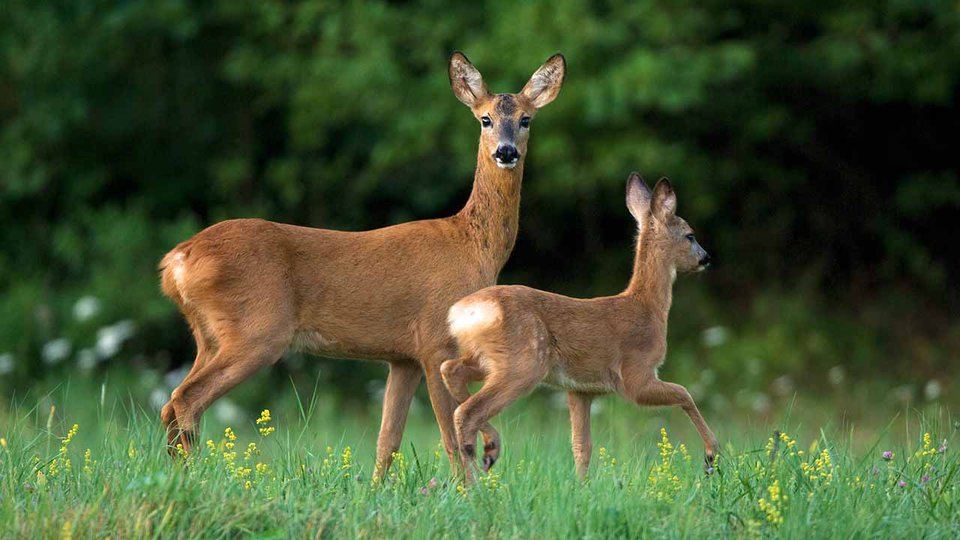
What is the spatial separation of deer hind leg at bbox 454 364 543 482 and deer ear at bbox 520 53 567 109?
227cm

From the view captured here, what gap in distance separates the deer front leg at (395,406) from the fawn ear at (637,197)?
4.02 ft

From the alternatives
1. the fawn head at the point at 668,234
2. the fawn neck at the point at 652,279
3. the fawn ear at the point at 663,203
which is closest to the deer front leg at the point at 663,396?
the fawn neck at the point at 652,279

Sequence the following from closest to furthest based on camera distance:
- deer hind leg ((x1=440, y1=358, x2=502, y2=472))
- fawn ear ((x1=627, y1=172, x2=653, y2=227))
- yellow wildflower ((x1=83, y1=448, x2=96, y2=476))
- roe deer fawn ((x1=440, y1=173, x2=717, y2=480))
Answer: yellow wildflower ((x1=83, y1=448, x2=96, y2=476)), roe deer fawn ((x1=440, y1=173, x2=717, y2=480)), deer hind leg ((x1=440, y1=358, x2=502, y2=472)), fawn ear ((x1=627, y1=172, x2=653, y2=227))

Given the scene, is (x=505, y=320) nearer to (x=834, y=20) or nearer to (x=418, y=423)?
(x=418, y=423)

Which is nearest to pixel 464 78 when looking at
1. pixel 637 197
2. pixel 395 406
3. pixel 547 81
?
pixel 547 81

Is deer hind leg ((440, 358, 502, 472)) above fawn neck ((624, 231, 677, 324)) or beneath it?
beneath

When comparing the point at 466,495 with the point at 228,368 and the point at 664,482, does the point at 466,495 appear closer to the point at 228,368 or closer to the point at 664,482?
the point at 664,482

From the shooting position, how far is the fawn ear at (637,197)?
22.2ft

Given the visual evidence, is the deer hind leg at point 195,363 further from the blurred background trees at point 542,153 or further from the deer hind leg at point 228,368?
the blurred background trees at point 542,153

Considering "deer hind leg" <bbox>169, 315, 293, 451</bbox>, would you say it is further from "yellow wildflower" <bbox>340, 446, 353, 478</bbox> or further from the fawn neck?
the fawn neck

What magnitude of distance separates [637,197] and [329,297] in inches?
58.8

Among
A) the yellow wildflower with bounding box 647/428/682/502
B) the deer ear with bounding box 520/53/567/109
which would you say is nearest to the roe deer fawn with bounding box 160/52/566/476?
the deer ear with bounding box 520/53/567/109

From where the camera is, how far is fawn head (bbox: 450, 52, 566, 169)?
274 inches

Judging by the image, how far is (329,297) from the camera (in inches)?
253
